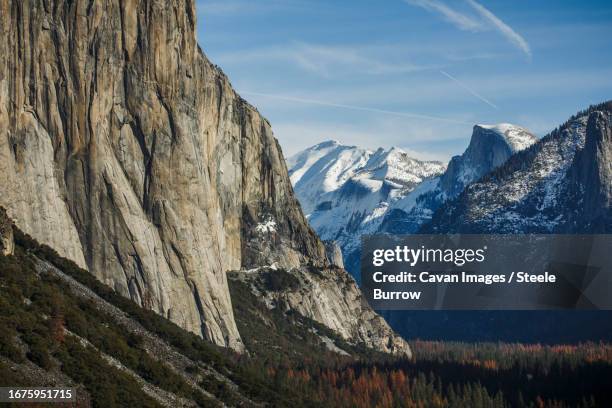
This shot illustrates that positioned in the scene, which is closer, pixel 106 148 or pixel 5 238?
pixel 5 238

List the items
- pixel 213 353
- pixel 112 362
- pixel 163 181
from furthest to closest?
pixel 163 181 → pixel 213 353 → pixel 112 362

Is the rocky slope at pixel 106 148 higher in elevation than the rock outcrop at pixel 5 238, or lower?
higher

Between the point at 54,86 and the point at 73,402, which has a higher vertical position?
the point at 54,86

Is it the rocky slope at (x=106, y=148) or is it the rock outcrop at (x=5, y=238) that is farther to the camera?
the rocky slope at (x=106, y=148)

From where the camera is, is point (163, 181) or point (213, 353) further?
point (163, 181)

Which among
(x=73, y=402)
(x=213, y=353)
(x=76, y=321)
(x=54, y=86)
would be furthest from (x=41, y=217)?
(x=73, y=402)

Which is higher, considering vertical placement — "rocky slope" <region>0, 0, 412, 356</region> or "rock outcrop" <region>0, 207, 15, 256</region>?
"rocky slope" <region>0, 0, 412, 356</region>

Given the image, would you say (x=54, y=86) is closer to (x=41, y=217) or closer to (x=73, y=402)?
(x=41, y=217)

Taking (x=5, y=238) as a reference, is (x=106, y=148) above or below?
above

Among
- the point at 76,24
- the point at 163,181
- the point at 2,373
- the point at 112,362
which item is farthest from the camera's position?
the point at 163,181

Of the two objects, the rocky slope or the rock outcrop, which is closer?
the rock outcrop

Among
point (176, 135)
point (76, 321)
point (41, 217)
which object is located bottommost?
point (76, 321)
